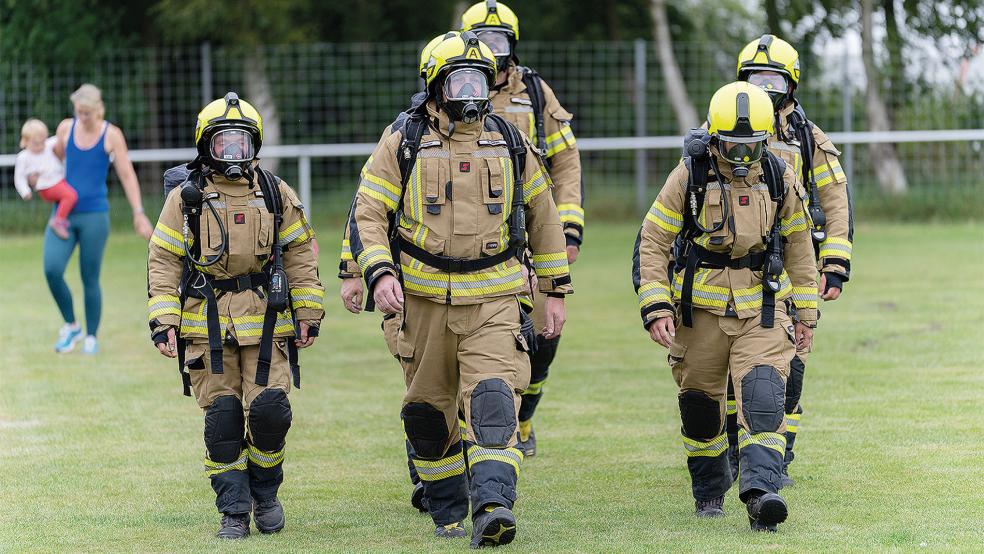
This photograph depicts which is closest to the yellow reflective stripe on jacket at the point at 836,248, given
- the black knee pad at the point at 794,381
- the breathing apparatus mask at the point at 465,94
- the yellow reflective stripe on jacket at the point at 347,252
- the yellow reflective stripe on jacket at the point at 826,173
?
the yellow reflective stripe on jacket at the point at 826,173

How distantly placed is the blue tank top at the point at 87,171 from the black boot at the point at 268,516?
6.03 metres

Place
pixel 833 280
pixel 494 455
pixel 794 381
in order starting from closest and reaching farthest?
pixel 494 455 < pixel 794 381 < pixel 833 280

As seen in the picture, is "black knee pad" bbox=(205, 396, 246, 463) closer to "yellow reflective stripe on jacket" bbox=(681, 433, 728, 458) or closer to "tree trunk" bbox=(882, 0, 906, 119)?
"yellow reflective stripe on jacket" bbox=(681, 433, 728, 458)

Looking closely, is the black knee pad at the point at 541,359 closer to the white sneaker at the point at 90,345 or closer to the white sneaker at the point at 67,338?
the white sneaker at the point at 90,345

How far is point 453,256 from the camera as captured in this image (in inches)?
281

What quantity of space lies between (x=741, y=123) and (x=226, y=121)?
238 cm

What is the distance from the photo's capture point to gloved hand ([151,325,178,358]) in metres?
7.29

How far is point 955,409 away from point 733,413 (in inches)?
105

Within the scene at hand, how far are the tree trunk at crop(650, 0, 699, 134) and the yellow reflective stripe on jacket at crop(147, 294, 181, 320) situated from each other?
17344 mm

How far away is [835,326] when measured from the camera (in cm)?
1423

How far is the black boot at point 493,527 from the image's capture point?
673 cm

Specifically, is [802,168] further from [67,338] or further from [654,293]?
[67,338]

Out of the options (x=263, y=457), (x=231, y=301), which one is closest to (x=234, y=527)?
(x=263, y=457)

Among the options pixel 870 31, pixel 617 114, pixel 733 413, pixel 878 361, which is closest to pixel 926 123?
pixel 870 31
